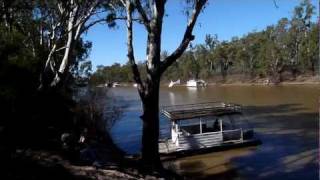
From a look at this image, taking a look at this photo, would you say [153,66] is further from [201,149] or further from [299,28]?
[299,28]

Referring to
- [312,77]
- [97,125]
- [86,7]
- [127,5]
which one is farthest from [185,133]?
[312,77]

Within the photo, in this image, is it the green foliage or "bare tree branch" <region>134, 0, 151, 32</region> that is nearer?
"bare tree branch" <region>134, 0, 151, 32</region>

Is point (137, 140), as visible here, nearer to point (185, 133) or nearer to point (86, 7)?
point (185, 133)

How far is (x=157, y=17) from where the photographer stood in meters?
12.5

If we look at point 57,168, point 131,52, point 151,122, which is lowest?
point 57,168

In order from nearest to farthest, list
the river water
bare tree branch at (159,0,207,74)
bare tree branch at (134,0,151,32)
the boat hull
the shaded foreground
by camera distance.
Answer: the shaded foreground, bare tree branch at (159,0,207,74), bare tree branch at (134,0,151,32), the river water, the boat hull

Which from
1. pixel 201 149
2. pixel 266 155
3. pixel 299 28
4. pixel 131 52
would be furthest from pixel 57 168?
pixel 299 28

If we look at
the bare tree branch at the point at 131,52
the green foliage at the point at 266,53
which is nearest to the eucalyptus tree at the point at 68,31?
the bare tree branch at the point at 131,52

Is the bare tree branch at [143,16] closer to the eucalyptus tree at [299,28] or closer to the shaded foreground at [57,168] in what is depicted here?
the shaded foreground at [57,168]

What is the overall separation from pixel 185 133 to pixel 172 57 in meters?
14.0

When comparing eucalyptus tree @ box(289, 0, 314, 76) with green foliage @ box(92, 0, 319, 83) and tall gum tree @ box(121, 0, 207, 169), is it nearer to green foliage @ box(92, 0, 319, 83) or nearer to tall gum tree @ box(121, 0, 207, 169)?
green foliage @ box(92, 0, 319, 83)

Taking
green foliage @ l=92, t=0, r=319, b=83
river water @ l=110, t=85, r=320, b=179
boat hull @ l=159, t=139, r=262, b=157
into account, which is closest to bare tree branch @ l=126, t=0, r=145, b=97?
river water @ l=110, t=85, r=320, b=179

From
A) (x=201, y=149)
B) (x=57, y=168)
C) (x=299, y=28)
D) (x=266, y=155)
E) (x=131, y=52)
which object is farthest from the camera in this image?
(x=299, y=28)

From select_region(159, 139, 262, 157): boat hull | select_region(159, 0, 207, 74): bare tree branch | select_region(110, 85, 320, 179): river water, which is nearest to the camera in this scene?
select_region(159, 0, 207, 74): bare tree branch
